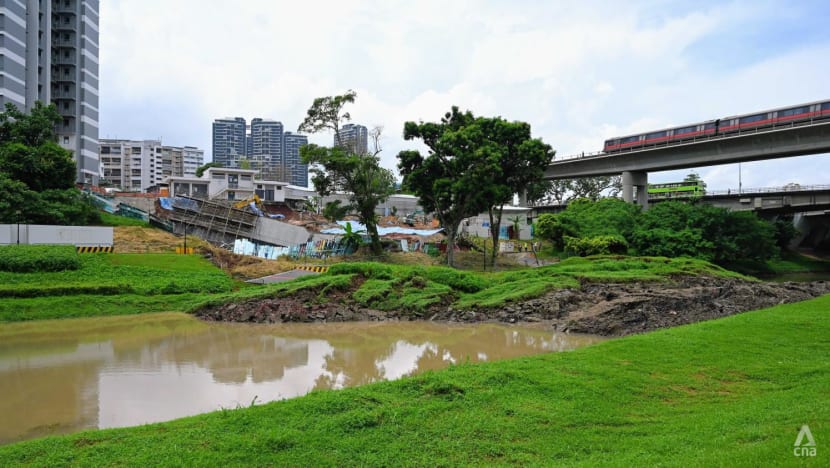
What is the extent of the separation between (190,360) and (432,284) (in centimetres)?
1184

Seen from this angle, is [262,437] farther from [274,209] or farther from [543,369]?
[274,209]

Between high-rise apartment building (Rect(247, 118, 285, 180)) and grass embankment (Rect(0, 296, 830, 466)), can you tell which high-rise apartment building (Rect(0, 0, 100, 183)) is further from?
high-rise apartment building (Rect(247, 118, 285, 180))

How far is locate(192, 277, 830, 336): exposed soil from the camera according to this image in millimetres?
18797

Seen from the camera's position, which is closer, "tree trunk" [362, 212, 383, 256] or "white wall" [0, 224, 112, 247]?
"white wall" [0, 224, 112, 247]

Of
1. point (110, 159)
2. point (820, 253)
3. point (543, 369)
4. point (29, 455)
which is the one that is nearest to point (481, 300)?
point (543, 369)

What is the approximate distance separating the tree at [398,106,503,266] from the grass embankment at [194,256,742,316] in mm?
9283

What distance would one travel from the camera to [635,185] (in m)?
48.3

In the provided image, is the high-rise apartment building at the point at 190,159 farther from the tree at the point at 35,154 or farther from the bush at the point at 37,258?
the bush at the point at 37,258

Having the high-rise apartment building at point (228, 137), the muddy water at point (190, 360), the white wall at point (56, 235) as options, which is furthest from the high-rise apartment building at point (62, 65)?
the high-rise apartment building at point (228, 137)

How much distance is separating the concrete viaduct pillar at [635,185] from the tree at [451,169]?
1857cm

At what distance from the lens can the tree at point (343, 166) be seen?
120 ft

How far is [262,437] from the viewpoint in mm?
6137

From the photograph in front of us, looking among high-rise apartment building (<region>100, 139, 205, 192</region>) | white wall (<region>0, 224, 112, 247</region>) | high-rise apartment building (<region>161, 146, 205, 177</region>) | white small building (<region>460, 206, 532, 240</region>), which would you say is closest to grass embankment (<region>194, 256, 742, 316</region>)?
white wall (<region>0, 224, 112, 247</region>)

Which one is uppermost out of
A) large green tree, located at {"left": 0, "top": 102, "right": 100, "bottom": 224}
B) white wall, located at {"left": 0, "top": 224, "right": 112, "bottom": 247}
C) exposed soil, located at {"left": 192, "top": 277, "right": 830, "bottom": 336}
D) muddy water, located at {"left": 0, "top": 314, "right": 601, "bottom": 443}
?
large green tree, located at {"left": 0, "top": 102, "right": 100, "bottom": 224}
